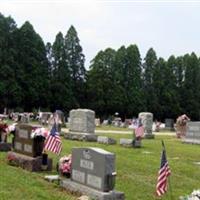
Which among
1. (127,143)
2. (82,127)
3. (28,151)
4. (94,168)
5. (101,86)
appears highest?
(101,86)

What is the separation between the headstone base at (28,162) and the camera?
50.9 feet

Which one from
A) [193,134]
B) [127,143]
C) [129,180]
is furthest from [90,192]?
[193,134]

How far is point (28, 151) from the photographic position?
16125 mm

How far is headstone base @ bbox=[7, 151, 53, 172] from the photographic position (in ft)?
50.9

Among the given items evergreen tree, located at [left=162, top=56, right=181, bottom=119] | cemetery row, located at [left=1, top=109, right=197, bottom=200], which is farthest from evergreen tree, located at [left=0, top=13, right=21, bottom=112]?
cemetery row, located at [left=1, top=109, right=197, bottom=200]

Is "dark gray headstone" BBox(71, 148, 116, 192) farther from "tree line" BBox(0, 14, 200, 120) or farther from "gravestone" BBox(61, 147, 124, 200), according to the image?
"tree line" BBox(0, 14, 200, 120)

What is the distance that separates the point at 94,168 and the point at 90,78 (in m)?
64.8

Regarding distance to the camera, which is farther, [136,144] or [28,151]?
[136,144]

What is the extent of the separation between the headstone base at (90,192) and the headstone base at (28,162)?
2392 millimetres

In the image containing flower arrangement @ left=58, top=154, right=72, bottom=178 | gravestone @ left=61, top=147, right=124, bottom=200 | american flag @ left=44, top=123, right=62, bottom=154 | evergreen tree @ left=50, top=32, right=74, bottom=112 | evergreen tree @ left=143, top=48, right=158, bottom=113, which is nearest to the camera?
gravestone @ left=61, top=147, right=124, bottom=200

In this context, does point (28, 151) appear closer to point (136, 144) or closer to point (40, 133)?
point (40, 133)

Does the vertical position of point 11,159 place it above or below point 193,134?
below

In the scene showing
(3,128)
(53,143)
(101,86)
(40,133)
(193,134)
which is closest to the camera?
(53,143)

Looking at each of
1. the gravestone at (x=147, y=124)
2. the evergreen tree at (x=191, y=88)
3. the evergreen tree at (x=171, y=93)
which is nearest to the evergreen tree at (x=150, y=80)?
the evergreen tree at (x=171, y=93)
